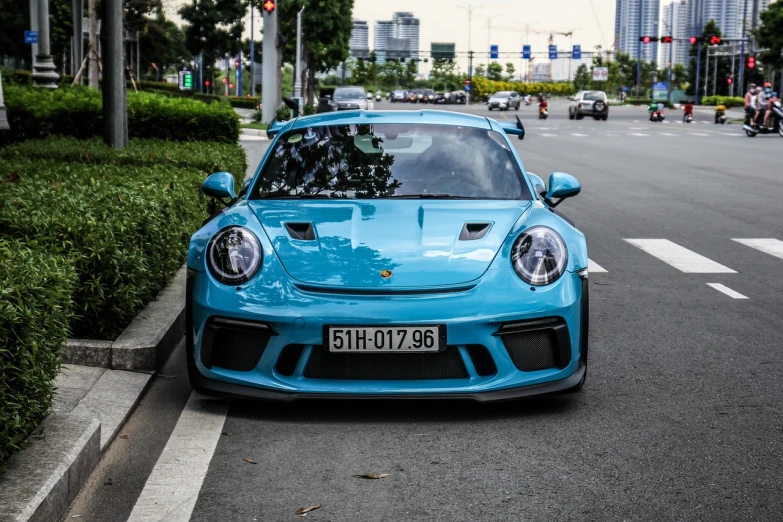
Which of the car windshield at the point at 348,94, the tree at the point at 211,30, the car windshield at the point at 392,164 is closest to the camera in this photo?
the car windshield at the point at 392,164

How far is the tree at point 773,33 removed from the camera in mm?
78688

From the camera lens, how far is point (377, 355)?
16.5ft

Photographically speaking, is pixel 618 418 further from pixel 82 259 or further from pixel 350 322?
pixel 82 259

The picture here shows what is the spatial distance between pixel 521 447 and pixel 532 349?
557mm

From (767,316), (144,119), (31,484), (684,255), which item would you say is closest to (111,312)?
(31,484)

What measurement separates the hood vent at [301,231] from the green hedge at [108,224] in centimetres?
96

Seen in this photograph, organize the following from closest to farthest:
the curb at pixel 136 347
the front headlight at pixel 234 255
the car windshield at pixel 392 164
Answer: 1. the front headlight at pixel 234 255
2. the curb at pixel 136 347
3. the car windshield at pixel 392 164

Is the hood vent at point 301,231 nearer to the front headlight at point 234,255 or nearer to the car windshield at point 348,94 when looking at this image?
the front headlight at point 234,255

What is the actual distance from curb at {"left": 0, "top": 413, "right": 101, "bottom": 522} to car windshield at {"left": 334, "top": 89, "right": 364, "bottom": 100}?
153 ft

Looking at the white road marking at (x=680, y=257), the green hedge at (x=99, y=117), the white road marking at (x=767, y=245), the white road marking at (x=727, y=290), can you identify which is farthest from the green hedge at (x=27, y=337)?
the green hedge at (x=99, y=117)

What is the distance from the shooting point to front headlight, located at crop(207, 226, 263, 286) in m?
5.17

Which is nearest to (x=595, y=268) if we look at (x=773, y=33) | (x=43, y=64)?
(x=43, y=64)

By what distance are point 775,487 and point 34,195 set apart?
4.45 metres

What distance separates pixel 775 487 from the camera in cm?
422
